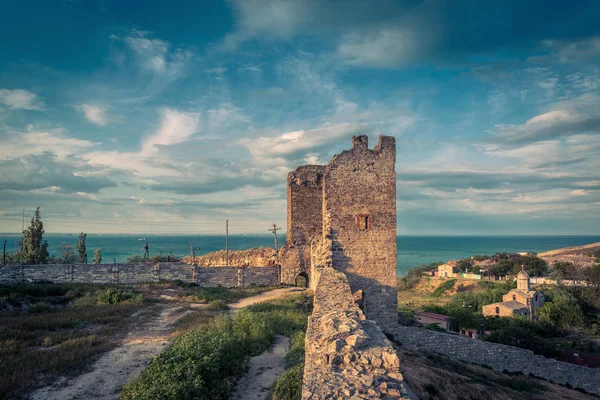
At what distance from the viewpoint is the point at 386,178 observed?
1366cm

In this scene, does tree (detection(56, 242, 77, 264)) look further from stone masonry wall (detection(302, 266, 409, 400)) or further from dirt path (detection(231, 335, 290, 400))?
stone masonry wall (detection(302, 266, 409, 400))

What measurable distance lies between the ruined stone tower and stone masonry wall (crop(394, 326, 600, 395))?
1.52 m

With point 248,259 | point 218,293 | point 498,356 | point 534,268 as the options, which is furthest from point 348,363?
point 534,268

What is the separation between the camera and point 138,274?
75.7 feet

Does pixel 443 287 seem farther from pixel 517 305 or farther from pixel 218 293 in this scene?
pixel 218 293

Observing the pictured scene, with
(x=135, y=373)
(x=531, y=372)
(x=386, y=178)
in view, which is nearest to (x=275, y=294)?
(x=386, y=178)

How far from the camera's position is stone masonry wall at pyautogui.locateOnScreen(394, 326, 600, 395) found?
13.9m

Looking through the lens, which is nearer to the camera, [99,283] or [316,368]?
[316,368]

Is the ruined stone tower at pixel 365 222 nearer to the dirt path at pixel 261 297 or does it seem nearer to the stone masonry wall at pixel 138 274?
the dirt path at pixel 261 297

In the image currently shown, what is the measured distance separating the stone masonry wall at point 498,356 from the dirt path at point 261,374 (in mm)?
6157

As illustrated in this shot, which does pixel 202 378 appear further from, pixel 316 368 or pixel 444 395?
pixel 444 395

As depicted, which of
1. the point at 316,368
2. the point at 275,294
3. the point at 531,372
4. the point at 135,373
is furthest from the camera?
the point at 275,294

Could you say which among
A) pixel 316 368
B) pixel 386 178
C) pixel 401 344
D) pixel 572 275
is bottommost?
pixel 572 275

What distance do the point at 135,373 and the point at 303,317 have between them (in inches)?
228
